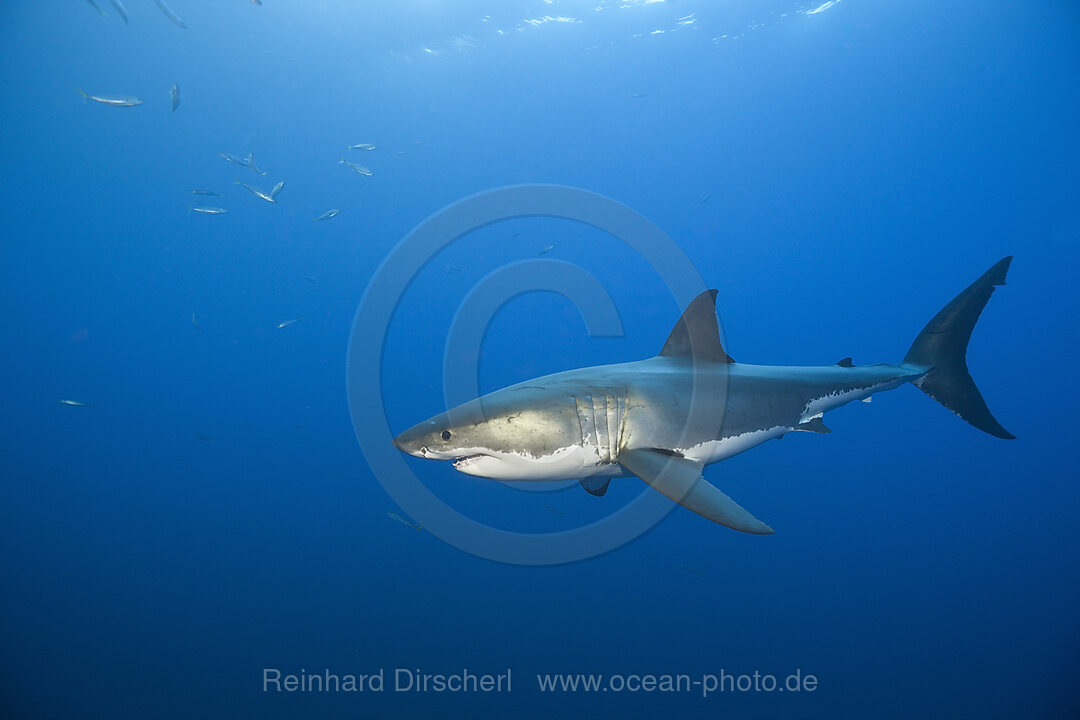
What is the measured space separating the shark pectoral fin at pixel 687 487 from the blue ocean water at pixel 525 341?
5766 mm

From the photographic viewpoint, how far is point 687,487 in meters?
2.30

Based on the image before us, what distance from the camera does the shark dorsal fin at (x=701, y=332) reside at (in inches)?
139

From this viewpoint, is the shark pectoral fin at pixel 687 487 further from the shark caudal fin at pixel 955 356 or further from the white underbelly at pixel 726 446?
the shark caudal fin at pixel 955 356

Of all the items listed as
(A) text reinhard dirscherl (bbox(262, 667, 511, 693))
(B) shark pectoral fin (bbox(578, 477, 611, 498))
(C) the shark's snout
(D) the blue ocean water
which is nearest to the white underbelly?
(B) shark pectoral fin (bbox(578, 477, 611, 498))

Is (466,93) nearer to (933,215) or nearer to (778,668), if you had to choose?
(778,668)

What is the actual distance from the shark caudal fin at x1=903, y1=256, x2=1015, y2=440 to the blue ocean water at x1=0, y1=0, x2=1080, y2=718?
5260 mm

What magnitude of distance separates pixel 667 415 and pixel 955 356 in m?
3.77

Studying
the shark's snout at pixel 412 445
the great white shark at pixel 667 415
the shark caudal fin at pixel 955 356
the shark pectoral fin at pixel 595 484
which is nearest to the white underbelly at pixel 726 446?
the great white shark at pixel 667 415

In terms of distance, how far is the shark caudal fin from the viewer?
427 cm

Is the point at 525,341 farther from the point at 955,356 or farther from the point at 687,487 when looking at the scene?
the point at 687,487

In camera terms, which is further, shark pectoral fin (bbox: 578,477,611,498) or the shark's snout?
shark pectoral fin (bbox: 578,477,611,498)

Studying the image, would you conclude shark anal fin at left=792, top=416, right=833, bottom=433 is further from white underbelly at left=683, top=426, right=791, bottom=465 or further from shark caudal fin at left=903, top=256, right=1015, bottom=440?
shark caudal fin at left=903, top=256, right=1015, bottom=440

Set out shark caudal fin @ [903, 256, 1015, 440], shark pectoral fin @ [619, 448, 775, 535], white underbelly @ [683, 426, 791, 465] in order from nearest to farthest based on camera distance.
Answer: shark pectoral fin @ [619, 448, 775, 535]
white underbelly @ [683, 426, 791, 465]
shark caudal fin @ [903, 256, 1015, 440]

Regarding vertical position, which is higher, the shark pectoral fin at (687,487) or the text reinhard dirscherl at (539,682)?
the shark pectoral fin at (687,487)
